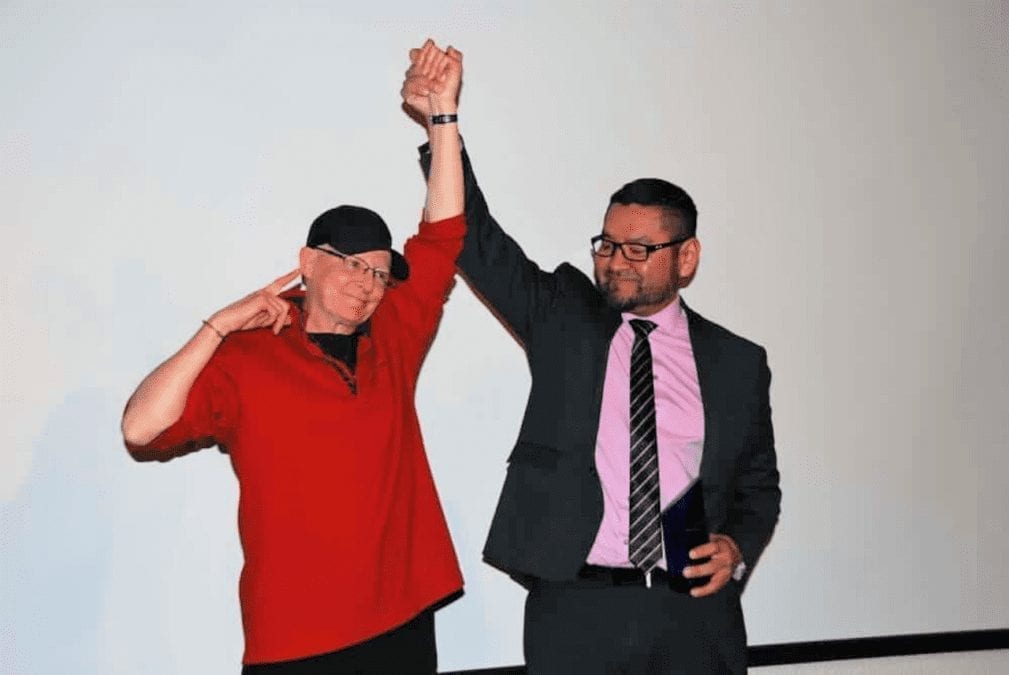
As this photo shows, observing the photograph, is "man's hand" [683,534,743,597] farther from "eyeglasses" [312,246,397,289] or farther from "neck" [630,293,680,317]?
"eyeglasses" [312,246,397,289]

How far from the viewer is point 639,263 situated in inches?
108

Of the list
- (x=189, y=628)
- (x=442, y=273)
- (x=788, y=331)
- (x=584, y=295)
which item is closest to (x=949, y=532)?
(x=788, y=331)

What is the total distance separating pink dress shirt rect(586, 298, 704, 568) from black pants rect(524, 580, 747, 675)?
0.08 meters

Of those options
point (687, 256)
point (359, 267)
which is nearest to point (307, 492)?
point (359, 267)

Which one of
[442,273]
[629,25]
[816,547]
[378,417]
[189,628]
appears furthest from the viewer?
[816,547]

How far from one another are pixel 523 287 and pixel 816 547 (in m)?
1.30

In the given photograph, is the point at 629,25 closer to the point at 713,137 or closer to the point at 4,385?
the point at 713,137

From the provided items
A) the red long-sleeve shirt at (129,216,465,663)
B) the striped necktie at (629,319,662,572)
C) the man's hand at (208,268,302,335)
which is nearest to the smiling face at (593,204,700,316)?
the striped necktie at (629,319,662,572)

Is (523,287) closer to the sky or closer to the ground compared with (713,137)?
closer to the ground

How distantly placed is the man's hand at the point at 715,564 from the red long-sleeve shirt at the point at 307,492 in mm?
548

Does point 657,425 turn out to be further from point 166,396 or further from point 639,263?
point 166,396

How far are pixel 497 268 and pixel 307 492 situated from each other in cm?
63

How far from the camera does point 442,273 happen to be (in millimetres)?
2709

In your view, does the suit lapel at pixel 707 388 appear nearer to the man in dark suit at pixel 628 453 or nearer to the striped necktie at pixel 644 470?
the man in dark suit at pixel 628 453
